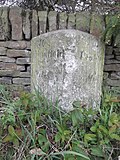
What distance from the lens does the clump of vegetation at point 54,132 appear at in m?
2.26

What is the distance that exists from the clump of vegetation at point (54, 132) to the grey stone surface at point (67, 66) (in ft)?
0.62

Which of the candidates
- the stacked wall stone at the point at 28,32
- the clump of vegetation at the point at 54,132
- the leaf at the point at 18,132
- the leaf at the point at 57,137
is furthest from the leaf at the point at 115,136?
the stacked wall stone at the point at 28,32

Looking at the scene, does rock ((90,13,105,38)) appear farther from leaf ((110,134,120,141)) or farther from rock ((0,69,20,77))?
leaf ((110,134,120,141))

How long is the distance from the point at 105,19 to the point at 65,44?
2.58ft

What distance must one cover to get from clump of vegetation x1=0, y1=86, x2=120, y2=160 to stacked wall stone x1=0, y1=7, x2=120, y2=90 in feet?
2.79

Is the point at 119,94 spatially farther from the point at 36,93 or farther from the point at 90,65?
the point at 36,93

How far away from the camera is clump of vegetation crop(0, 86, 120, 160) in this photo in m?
2.26

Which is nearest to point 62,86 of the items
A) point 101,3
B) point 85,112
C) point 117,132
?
point 85,112

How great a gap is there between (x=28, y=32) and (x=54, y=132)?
1.34 metres

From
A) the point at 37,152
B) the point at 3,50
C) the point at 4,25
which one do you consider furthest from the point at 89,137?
the point at 4,25

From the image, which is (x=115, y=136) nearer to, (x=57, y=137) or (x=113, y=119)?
(x=113, y=119)

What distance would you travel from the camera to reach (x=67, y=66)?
2676mm

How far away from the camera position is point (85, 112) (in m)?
2.48

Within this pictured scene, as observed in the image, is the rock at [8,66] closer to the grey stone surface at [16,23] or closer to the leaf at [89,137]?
the grey stone surface at [16,23]
